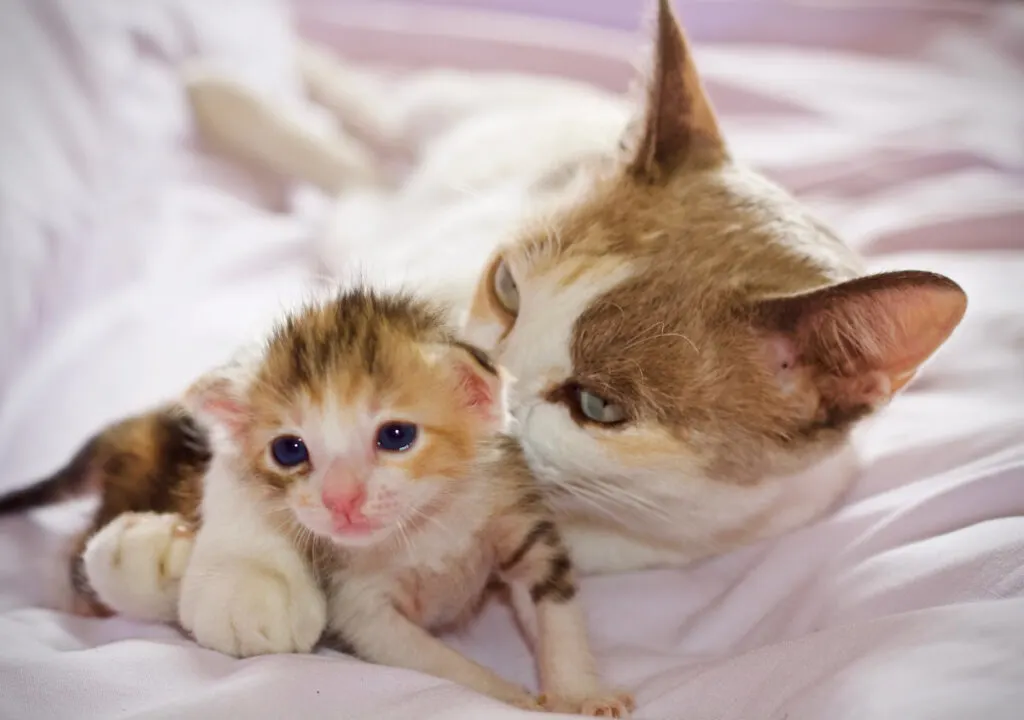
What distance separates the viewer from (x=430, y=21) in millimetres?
2385

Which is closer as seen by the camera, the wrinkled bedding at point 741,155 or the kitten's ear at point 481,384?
the wrinkled bedding at point 741,155

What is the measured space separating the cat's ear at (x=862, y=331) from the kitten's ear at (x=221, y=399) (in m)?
0.56

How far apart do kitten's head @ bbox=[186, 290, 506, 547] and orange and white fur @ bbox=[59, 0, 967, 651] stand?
113 millimetres

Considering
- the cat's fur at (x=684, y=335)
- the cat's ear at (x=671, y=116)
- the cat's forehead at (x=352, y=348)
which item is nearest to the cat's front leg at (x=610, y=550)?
the cat's fur at (x=684, y=335)

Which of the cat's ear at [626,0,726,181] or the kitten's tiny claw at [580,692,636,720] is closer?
the kitten's tiny claw at [580,692,636,720]

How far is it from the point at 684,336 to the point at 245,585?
1.73 ft

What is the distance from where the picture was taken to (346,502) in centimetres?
87

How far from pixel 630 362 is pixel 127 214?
1.01 metres

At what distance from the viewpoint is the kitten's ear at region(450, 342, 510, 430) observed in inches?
36.4

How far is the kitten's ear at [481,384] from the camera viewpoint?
0.92m

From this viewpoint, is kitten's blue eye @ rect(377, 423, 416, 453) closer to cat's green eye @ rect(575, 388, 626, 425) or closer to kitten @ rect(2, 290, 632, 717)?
kitten @ rect(2, 290, 632, 717)

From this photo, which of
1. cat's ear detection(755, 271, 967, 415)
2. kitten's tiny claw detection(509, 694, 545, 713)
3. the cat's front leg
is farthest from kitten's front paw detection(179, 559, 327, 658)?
cat's ear detection(755, 271, 967, 415)

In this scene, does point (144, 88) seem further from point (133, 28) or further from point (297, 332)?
point (297, 332)

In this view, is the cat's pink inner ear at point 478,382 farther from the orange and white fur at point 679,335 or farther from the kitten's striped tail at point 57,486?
the kitten's striped tail at point 57,486
